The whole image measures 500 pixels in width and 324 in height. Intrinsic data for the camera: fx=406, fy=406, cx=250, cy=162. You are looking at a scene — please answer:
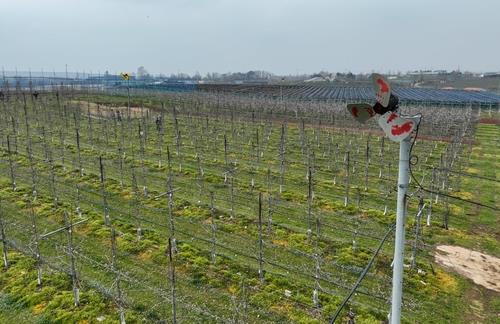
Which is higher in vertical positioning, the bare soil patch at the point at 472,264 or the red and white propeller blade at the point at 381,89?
the red and white propeller blade at the point at 381,89

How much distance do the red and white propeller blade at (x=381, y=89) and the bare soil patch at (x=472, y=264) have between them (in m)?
7.36

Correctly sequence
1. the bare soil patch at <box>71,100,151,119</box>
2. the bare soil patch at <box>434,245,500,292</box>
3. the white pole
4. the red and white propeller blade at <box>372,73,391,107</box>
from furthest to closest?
the bare soil patch at <box>71,100,151,119</box>, the bare soil patch at <box>434,245,500,292</box>, the white pole, the red and white propeller blade at <box>372,73,391,107</box>

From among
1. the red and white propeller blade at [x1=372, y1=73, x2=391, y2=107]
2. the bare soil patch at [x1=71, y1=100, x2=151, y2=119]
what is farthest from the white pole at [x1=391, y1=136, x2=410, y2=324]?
the bare soil patch at [x1=71, y1=100, x2=151, y2=119]

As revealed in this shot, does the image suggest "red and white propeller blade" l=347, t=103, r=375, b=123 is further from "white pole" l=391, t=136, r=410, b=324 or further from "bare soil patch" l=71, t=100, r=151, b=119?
"bare soil patch" l=71, t=100, r=151, b=119

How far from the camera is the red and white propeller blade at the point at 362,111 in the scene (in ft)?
13.4

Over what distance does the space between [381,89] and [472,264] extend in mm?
8222

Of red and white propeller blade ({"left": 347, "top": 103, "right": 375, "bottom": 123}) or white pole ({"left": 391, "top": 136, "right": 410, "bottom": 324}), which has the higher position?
red and white propeller blade ({"left": 347, "top": 103, "right": 375, "bottom": 123})

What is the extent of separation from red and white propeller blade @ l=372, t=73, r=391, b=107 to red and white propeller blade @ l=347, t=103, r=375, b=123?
137 mm

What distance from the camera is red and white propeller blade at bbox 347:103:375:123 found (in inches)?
161

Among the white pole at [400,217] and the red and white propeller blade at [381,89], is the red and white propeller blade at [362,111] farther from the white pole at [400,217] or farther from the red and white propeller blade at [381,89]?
the white pole at [400,217]

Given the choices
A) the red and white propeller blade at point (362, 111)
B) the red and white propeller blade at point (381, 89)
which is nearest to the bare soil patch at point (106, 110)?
the red and white propeller blade at point (362, 111)

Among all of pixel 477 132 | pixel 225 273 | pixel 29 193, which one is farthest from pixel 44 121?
pixel 477 132

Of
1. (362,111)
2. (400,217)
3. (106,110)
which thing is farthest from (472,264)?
(106,110)

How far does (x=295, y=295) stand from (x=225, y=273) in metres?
1.71
